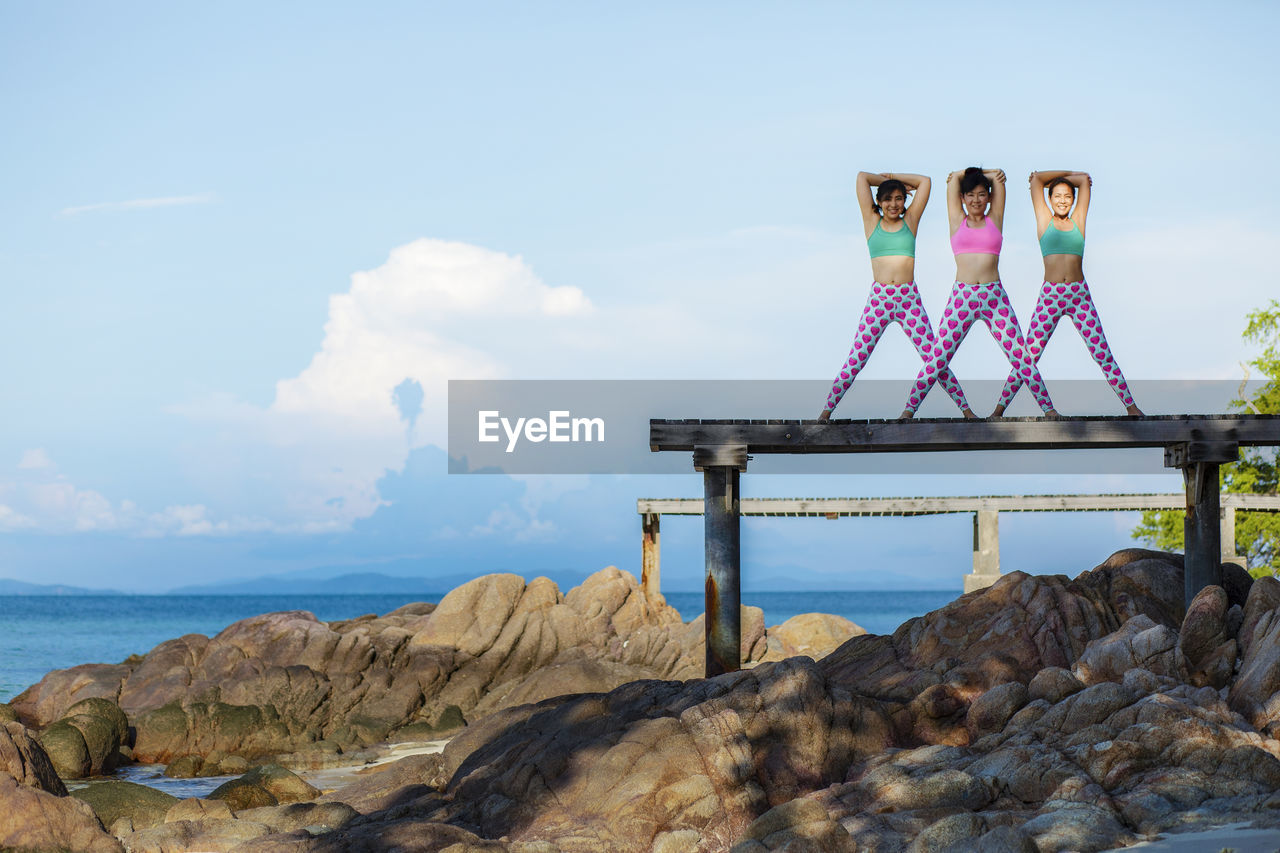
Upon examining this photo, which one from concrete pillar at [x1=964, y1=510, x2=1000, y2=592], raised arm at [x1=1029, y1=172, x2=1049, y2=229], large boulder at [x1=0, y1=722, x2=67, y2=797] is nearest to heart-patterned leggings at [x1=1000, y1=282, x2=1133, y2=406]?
raised arm at [x1=1029, y1=172, x2=1049, y2=229]

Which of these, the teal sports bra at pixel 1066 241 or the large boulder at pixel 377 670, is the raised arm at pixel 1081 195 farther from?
the large boulder at pixel 377 670

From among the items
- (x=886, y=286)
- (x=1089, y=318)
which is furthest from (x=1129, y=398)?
(x=886, y=286)

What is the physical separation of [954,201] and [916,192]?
0.45m

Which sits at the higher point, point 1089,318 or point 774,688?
point 1089,318

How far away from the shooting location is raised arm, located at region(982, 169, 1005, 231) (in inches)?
546

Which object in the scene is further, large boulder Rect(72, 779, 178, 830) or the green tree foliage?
the green tree foliage

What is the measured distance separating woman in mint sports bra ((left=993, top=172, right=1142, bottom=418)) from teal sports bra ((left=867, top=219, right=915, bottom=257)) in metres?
1.67

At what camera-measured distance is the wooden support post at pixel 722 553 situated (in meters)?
13.4

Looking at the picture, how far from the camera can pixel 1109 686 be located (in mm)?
10750

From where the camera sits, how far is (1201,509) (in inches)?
554

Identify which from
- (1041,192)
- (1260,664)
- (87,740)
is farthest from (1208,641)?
(87,740)

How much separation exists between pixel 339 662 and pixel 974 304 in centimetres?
1469

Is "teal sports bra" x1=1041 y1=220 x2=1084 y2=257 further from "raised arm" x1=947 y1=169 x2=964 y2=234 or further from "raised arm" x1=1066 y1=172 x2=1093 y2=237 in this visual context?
"raised arm" x1=947 y1=169 x2=964 y2=234

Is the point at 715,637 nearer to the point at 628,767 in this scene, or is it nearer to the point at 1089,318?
the point at 628,767
